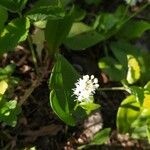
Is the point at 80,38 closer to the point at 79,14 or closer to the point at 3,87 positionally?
the point at 79,14

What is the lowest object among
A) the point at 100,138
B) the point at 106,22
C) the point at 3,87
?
the point at 100,138

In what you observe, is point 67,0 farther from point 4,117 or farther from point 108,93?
point 4,117

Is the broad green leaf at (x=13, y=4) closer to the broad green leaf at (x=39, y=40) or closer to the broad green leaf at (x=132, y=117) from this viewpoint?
the broad green leaf at (x=39, y=40)

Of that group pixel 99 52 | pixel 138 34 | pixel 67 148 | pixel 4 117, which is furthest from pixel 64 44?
pixel 4 117

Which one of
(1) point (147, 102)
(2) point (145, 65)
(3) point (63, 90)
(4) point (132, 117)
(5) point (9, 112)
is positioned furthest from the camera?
(2) point (145, 65)

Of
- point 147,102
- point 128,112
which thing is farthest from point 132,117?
point 147,102

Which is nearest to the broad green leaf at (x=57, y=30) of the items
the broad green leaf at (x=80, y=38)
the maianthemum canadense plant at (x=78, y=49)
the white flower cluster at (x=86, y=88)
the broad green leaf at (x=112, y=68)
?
the maianthemum canadense plant at (x=78, y=49)
